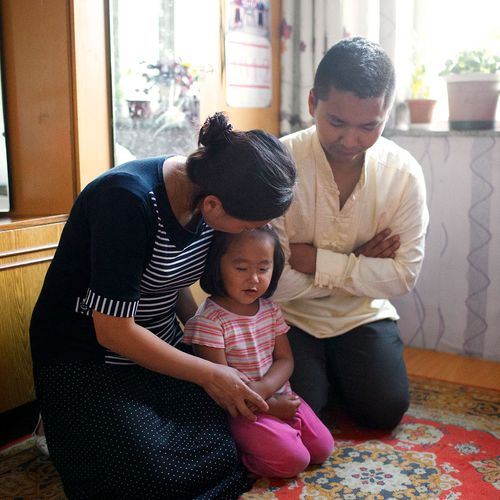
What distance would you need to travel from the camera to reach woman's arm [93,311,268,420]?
149 centimetres

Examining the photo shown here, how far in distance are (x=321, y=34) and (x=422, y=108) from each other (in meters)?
0.49

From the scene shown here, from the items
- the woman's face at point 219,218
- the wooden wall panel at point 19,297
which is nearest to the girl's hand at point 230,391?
the woman's face at point 219,218

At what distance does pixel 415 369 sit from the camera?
254cm

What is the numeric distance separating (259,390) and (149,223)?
0.52 metres

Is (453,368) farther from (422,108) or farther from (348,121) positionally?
(348,121)

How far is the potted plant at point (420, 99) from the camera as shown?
8.95ft

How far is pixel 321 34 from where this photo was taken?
267 centimetres

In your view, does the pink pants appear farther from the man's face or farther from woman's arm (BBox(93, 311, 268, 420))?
the man's face

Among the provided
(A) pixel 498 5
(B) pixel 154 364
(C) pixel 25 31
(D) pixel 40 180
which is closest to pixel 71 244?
(B) pixel 154 364

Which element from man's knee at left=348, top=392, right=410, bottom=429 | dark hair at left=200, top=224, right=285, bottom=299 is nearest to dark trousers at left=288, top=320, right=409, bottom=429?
man's knee at left=348, top=392, right=410, bottom=429

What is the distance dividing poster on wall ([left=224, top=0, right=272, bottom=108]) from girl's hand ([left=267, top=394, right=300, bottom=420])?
1234 millimetres

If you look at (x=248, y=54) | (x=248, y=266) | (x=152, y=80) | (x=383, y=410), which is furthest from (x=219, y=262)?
(x=248, y=54)

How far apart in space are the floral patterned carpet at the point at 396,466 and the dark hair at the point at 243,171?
0.69m

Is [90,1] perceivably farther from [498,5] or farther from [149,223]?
[498,5]
